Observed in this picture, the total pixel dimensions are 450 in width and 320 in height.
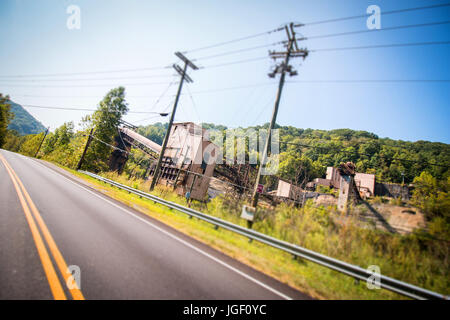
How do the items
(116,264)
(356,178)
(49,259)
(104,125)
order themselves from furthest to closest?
1. (356,178)
2. (104,125)
3. (116,264)
4. (49,259)

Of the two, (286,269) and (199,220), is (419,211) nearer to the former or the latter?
(286,269)

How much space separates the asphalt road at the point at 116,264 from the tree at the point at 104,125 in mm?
22372

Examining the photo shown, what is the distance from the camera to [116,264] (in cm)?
354

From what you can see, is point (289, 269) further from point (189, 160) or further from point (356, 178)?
point (356, 178)

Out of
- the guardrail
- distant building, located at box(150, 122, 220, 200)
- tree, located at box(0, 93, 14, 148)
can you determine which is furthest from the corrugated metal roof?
tree, located at box(0, 93, 14, 148)

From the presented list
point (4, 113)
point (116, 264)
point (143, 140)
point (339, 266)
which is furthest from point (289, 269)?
point (4, 113)

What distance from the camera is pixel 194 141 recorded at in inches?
889

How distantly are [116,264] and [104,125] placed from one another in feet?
94.5

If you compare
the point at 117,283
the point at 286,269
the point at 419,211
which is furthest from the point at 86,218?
the point at 419,211

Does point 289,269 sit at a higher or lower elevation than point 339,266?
lower

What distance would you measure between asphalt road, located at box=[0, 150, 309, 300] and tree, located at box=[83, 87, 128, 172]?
73.4ft

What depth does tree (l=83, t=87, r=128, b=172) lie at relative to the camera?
25061 millimetres

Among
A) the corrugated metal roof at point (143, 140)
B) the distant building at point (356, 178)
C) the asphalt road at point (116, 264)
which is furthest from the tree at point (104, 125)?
the distant building at point (356, 178)
